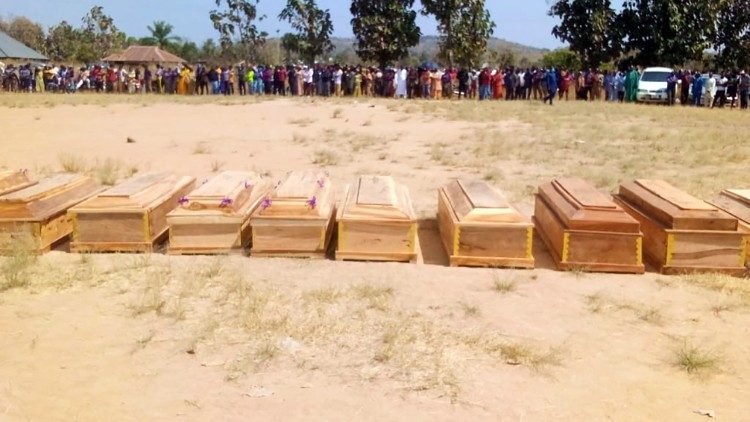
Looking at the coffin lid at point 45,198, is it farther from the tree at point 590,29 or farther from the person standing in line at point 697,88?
the tree at point 590,29

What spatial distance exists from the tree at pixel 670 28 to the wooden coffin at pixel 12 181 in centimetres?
2777

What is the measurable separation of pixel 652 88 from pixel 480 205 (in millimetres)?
22277

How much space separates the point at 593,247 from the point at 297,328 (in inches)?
108

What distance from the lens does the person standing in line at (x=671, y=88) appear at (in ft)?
82.6

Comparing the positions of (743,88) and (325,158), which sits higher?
(743,88)

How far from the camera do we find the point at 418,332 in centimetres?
459

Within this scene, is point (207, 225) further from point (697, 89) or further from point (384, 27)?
point (384, 27)

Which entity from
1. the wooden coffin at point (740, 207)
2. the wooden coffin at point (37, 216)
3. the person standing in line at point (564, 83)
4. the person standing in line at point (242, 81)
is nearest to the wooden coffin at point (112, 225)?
the wooden coffin at point (37, 216)

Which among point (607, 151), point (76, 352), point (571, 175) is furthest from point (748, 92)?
point (76, 352)

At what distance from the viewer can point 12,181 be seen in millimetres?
7379

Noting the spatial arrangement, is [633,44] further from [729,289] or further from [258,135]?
[729,289]

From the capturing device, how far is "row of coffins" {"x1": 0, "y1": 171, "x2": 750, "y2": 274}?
6008 mm

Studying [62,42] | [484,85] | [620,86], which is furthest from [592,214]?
[62,42]

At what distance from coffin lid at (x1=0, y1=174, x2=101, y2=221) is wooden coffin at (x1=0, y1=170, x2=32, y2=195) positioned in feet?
0.33
